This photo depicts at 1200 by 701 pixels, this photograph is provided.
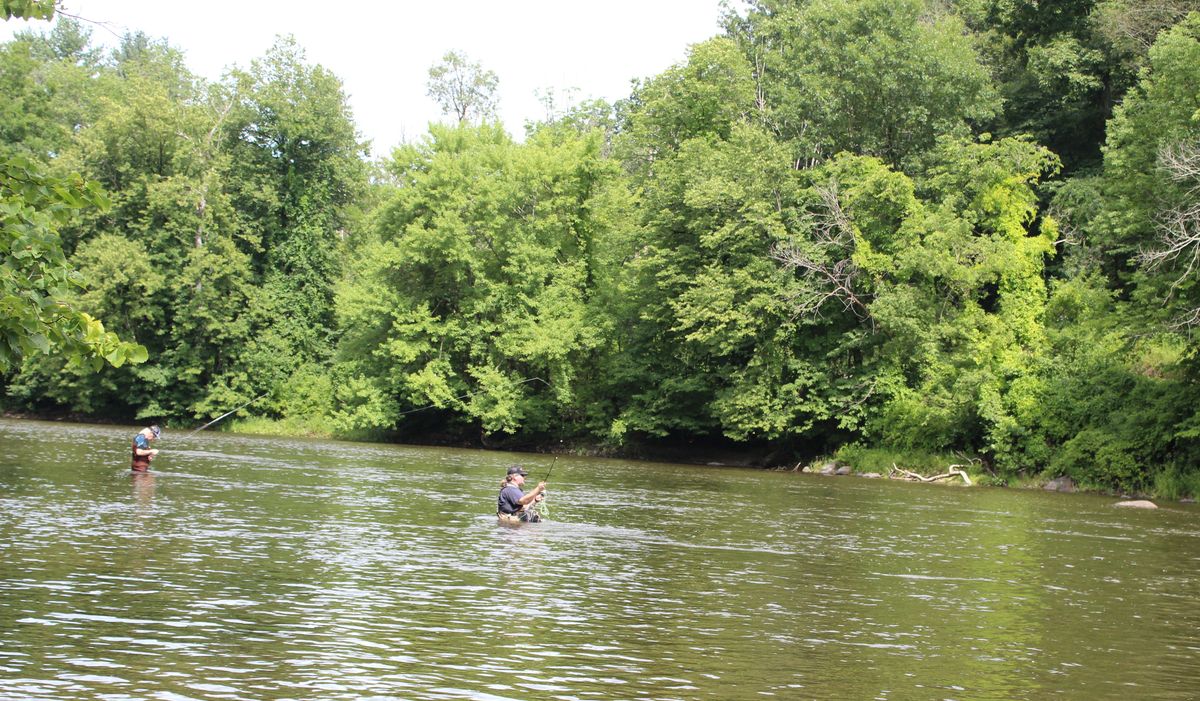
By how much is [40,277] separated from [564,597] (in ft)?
31.0

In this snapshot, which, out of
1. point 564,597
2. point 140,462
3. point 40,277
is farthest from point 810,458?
point 40,277

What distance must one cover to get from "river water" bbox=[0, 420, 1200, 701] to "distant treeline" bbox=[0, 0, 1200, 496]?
14.0m

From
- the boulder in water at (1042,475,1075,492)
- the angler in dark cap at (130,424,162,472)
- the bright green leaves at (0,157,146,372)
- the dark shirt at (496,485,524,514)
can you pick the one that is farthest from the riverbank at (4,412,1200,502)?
the bright green leaves at (0,157,146,372)

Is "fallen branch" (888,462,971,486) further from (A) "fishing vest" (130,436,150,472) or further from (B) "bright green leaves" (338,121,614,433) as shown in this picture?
(A) "fishing vest" (130,436,150,472)

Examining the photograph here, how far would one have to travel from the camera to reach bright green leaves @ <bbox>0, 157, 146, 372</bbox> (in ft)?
26.8

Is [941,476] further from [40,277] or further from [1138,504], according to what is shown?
[40,277]

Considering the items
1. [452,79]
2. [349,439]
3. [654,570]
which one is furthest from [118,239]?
[654,570]

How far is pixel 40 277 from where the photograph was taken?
29.3ft

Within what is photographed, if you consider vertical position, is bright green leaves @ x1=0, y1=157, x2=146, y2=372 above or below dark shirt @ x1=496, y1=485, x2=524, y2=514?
above

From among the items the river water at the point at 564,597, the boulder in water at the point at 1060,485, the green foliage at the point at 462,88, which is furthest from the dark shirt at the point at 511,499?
the green foliage at the point at 462,88

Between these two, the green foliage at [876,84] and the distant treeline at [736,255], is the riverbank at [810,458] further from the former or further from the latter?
the green foliage at [876,84]

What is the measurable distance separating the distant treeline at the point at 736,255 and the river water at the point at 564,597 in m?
14.0

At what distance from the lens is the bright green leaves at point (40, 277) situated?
8.17 meters

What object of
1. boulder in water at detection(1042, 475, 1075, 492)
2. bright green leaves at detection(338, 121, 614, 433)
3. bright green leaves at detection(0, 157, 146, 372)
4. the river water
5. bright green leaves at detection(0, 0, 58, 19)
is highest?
bright green leaves at detection(338, 121, 614, 433)
